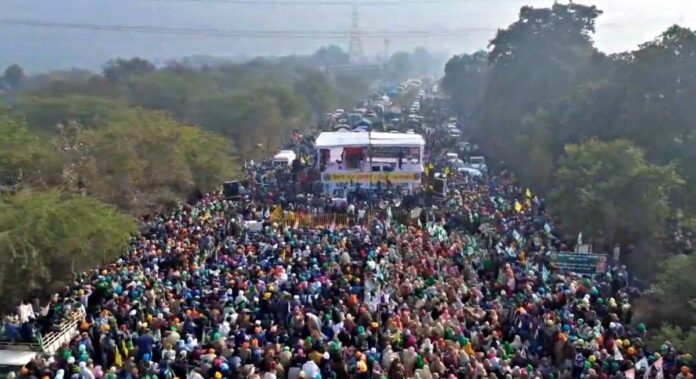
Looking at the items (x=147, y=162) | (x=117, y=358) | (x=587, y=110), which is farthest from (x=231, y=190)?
(x=117, y=358)

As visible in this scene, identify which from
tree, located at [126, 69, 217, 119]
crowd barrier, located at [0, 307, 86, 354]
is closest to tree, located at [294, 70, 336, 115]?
tree, located at [126, 69, 217, 119]

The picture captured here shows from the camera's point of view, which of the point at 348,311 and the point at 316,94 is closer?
the point at 348,311

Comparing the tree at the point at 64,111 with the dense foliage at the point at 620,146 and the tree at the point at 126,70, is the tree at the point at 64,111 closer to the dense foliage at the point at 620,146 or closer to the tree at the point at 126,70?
the dense foliage at the point at 620,146

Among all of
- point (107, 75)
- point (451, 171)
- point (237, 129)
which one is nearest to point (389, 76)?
point (107, 75)

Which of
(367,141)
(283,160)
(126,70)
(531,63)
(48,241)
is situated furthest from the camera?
(126,70)

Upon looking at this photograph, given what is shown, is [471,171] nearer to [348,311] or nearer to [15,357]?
[348,311]

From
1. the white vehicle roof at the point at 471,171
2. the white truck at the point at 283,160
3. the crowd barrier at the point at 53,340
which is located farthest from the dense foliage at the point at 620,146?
the crowd barrier at the point at 53,340

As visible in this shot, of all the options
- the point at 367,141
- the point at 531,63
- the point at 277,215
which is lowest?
the point at 277,215

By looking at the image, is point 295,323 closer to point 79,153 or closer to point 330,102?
point 79,153

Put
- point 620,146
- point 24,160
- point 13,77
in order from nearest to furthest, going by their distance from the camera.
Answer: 1. point 620,146
2. point 24,160
3. point 13,77

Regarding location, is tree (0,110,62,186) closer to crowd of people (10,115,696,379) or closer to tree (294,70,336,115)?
crowd of people (10,115,696,379)

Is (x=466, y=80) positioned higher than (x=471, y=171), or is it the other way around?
(x=466, y=80)
